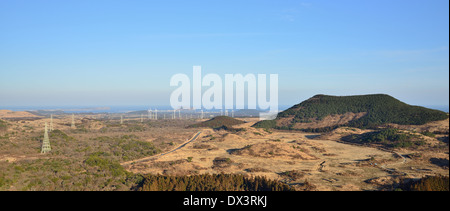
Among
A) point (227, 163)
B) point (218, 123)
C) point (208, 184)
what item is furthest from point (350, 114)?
point (208, 184)

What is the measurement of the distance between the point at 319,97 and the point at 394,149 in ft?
226

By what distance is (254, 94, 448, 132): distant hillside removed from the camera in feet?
272

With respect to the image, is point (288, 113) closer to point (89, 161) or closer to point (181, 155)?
point (181, 155)

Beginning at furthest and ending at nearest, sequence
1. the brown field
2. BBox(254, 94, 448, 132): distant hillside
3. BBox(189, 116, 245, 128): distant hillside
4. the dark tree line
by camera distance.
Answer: BBox(189, 116, 245, 128): distant hillside → BBox(254, 94, 448, 132): distant hillside → the brown field → the dark tree line

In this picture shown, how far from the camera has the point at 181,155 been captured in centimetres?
4647

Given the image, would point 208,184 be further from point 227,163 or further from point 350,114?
point 350,114

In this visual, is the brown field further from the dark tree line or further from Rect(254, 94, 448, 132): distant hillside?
Rect(254, 94, 448, 132): distant hillside

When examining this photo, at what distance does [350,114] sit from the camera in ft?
323

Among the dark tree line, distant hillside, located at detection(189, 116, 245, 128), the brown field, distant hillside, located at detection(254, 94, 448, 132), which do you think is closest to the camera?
the dark tree line

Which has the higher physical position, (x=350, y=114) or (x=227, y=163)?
(x=350, y=114)

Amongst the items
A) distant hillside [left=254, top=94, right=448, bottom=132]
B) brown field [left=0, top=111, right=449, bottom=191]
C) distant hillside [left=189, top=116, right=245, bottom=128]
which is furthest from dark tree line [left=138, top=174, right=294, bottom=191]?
distant hillside [left=189, top=116, right=245, bottom=128]

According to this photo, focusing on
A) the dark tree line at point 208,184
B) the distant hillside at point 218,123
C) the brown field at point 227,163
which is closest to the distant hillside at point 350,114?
the distant hillside at point 218,123

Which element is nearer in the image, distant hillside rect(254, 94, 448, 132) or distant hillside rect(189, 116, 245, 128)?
distant hillside rect(254, 94, 448, 132)
